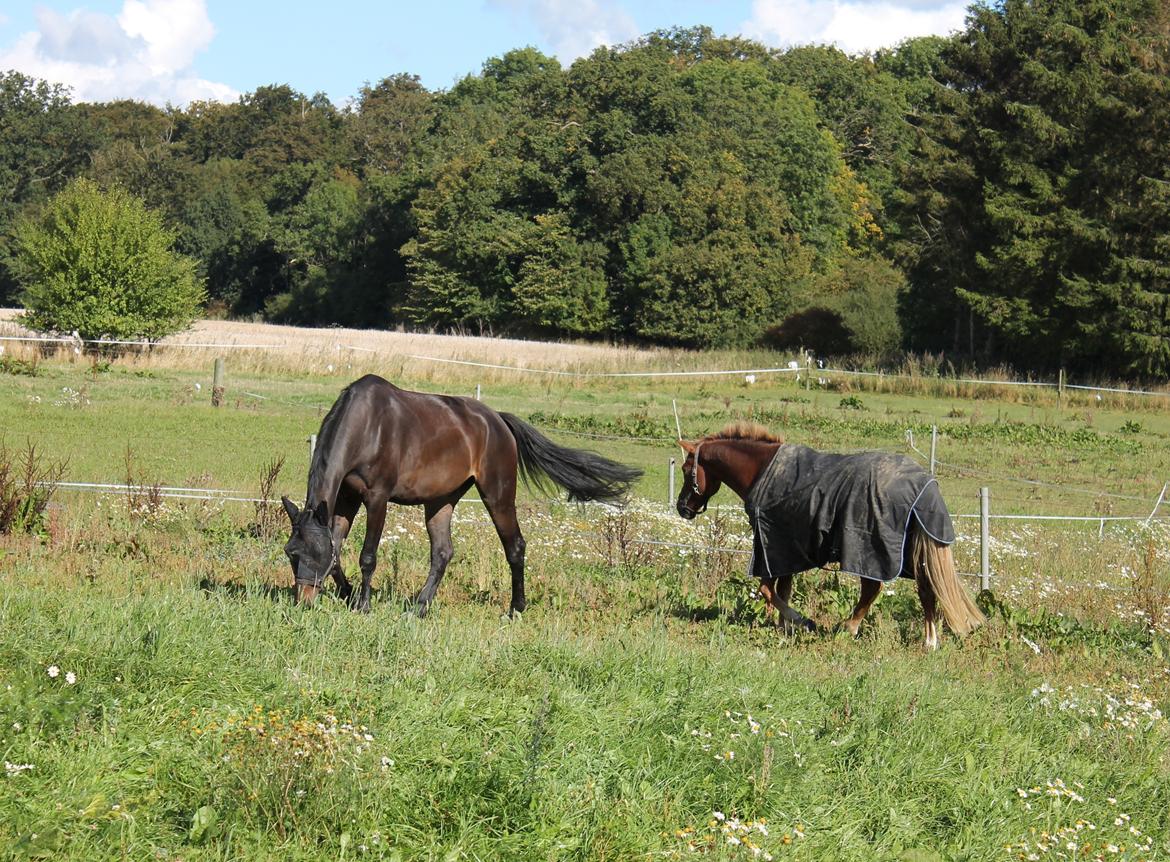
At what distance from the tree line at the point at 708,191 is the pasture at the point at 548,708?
29168 mm

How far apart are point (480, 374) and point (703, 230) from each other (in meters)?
27.4

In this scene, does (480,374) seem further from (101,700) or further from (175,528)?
(101,700)

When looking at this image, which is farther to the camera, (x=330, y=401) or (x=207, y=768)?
(x=330, y=401)

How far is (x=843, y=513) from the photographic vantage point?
9.38 m

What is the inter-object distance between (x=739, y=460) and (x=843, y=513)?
1.16m

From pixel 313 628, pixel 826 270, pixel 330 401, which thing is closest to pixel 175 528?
pixel 313 628

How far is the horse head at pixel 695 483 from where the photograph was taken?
10531mm

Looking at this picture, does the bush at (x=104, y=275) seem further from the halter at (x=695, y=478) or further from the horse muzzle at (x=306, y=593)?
the horse muzzle at (x=306, y=593)

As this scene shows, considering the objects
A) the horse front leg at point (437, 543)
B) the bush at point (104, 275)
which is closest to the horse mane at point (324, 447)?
the horse front leg at point (437, 543)

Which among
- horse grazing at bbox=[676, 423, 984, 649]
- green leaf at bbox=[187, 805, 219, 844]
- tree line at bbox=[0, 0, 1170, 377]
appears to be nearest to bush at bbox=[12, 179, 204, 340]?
tree line at bbox=[0, 0, 1170, 377]

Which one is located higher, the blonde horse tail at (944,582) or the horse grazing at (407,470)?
the horse grazing at (407,470)

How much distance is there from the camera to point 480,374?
1368 inches

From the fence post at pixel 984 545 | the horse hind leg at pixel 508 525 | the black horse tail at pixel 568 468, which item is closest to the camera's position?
the horse hind leg at pixel 508 525

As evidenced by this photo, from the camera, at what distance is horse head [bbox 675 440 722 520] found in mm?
10531
